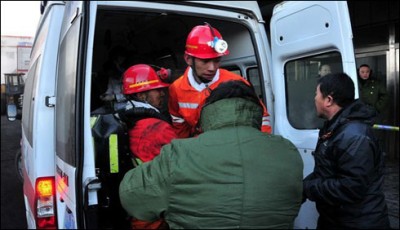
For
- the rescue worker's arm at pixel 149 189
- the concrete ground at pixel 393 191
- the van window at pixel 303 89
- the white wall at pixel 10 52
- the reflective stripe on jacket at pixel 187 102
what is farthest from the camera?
the white wall at pixel 10 52

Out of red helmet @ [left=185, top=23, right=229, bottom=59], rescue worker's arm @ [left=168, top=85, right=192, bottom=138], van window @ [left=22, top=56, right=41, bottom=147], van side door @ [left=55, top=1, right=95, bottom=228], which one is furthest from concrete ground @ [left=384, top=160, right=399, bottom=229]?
van window @ [left=22, top=56, right=41, bottom=147]

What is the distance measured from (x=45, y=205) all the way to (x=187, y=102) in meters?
1.20

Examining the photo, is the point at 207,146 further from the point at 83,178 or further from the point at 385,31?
the point at 385,31

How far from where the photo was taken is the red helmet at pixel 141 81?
8.82 feet

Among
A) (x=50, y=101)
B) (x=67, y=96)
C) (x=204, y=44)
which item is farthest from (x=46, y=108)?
(x=204, y=44)

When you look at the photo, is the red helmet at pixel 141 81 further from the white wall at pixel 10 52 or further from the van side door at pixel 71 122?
the white wall at pixel 10 52

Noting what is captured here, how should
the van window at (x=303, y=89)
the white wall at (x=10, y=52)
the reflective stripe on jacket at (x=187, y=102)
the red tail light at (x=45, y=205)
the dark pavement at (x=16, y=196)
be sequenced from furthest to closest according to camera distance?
1. the white wall at (x=10, y=52)
2. the dark pavement at (x=16, y=196)
3. the reflective stripe on jacket at (x=187, y=102)
4. the van window at (x=303, y=89)
5. the red tail light at (x=45, y=205)

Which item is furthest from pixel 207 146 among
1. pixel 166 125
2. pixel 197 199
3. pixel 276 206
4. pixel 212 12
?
pixel 212 12

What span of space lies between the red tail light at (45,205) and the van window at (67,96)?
0.23m

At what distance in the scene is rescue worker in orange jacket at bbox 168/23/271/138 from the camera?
271cm

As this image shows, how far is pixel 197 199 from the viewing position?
4.48 feet

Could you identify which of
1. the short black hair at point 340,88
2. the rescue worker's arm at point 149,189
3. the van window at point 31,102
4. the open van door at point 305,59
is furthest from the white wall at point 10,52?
the rescue worker's arm at point 149,189

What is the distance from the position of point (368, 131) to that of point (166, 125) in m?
1.18

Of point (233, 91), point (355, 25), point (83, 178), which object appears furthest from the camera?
point (355, 25)
